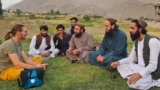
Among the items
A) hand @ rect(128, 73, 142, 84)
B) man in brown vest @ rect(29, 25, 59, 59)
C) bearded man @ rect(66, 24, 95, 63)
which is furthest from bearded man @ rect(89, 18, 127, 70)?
man in brown vest @ rect(29, 25, 59, 59)

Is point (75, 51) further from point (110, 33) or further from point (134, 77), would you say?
point (134, 77)

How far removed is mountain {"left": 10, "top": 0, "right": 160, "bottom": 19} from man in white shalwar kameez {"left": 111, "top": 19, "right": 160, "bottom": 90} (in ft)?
164

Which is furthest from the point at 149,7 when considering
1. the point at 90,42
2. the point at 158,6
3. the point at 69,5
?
the point at 90,42

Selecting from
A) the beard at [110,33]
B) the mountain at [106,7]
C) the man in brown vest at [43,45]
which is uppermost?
the beard at [110,33]

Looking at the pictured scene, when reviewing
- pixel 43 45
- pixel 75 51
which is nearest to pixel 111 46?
pixel 75 51

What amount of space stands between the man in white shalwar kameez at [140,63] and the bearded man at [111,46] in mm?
836

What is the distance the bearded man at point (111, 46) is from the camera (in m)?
7.13

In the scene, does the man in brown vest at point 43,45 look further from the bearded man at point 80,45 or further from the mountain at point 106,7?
the mountain at point 106,7

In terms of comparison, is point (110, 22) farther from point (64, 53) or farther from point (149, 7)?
point (149, 7)

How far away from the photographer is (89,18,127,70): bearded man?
713cm

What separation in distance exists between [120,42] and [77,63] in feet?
4.33

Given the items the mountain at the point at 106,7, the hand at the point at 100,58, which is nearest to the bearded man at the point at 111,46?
the hand at the point at 100,58

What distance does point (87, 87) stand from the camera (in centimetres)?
631

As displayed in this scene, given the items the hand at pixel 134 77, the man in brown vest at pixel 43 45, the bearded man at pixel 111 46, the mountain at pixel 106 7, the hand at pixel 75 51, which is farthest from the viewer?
the mountain at pixel 106 7
